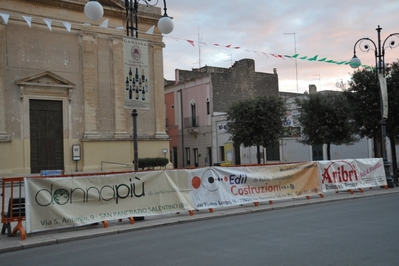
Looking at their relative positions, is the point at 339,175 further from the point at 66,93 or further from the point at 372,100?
the point at 66,93

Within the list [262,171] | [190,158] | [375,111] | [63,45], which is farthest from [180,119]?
[262,171]

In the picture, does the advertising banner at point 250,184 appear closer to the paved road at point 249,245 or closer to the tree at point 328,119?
the paved road at point 249,245

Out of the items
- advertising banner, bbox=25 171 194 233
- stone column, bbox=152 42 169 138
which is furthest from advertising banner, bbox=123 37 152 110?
stone column, bbox=152 42 169 138

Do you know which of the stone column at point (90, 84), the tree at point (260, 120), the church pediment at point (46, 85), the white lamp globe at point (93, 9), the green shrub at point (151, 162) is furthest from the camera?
the green shrub at point (151, 162)

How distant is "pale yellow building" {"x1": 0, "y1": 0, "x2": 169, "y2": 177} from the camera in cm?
2675

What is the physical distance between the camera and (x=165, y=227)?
11859 millimetres

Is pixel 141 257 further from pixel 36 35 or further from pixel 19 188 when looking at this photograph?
pixel 36 35

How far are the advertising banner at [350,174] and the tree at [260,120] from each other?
9.64 m

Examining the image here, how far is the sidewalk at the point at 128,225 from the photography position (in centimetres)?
1004

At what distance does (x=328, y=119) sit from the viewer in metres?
24.5

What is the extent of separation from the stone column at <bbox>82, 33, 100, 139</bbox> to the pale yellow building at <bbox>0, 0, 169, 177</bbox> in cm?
7

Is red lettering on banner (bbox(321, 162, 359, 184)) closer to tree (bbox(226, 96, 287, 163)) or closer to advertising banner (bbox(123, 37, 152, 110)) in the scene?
advertising banner (bbox(123, 37, 152, 110))

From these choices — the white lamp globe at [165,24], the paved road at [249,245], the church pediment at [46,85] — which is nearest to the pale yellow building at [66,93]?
the church pediment at [46,85]

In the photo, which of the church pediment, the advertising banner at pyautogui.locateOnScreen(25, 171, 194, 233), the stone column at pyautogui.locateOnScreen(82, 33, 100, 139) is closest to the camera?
the advertising banner at pyautogui.locateOnScreen(25, 171, 194, 233)
